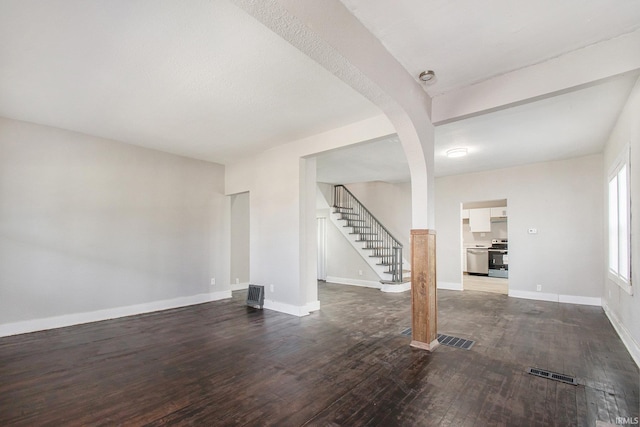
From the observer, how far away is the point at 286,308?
5473 mm

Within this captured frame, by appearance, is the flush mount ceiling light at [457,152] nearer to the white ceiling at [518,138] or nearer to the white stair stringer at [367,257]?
the white ceiling at [518,138]

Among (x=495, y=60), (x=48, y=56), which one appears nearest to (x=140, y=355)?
(x=48, y=56)

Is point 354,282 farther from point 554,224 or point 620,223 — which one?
point 620,223

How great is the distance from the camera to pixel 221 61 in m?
2.93

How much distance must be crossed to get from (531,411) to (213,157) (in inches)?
248

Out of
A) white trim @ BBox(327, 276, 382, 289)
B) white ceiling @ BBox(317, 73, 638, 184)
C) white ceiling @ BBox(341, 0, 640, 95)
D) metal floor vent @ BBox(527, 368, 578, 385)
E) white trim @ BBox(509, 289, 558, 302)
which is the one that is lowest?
white trim @ BBox(327, 276, 382, 289)

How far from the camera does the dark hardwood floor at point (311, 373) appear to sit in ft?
7.70

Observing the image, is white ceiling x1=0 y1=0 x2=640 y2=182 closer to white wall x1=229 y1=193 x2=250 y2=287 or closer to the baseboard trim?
white wall x1=229 y1=193 x2=250 y2=287

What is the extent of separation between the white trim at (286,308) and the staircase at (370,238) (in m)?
3.04

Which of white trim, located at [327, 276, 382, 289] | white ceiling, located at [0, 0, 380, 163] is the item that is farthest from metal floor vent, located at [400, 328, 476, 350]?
white trim, located at [327, 276, 382, 289]

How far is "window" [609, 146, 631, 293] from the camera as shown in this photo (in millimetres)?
3680

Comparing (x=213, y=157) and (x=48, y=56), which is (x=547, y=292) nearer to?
(x=213, y=157)

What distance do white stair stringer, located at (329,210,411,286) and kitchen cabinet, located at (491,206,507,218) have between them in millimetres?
4180

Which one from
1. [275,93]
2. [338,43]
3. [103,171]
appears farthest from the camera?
[103,171]
